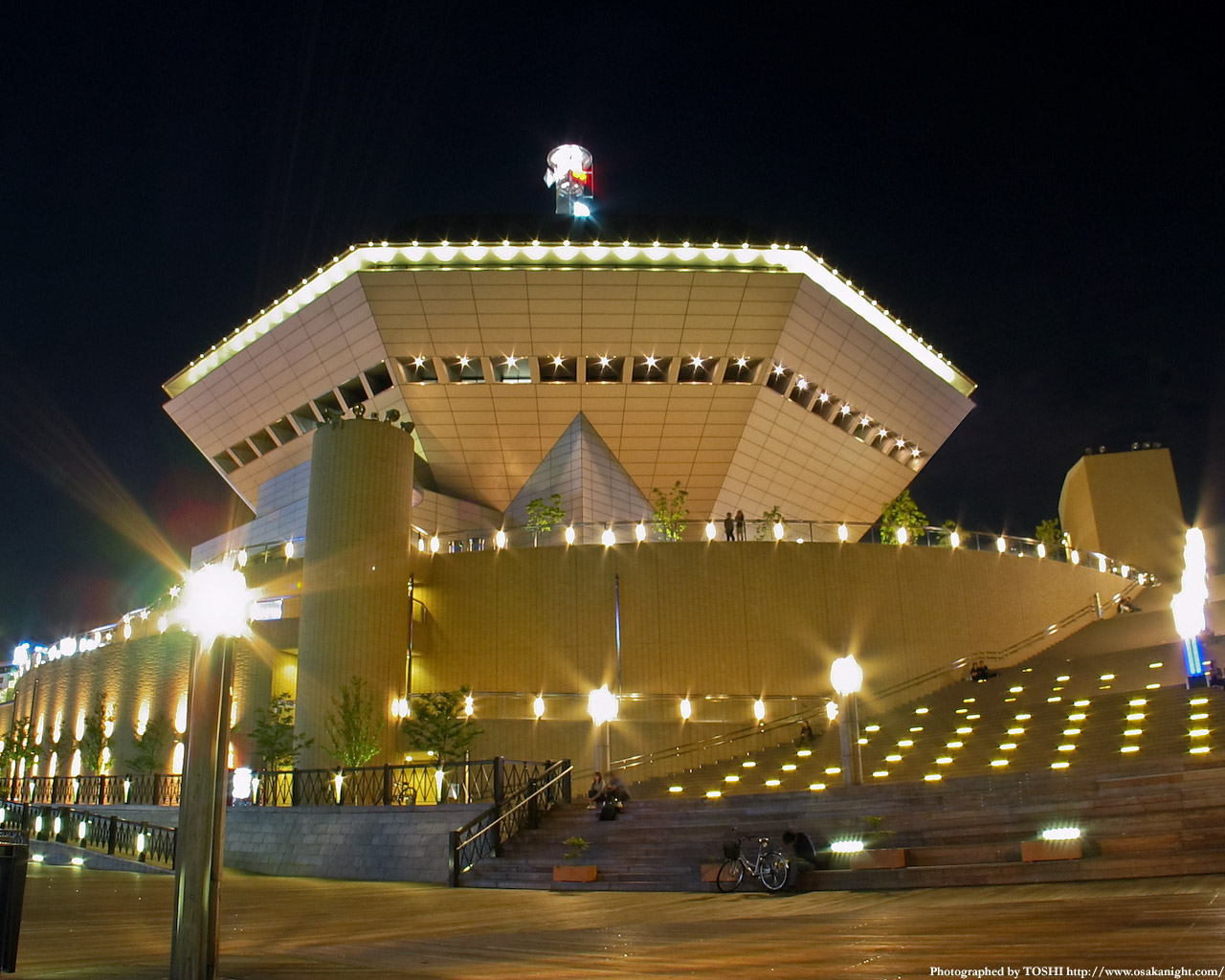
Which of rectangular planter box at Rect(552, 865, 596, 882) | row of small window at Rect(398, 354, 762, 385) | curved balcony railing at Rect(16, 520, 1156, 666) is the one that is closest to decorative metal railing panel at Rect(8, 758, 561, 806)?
rectangular planter box at Rect(552, 865, 596, 882)

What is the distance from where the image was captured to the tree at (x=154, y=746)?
108 ft

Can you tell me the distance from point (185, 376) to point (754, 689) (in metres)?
27.2

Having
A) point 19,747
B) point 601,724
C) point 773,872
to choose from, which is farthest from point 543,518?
point 19,747

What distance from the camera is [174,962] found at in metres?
6.24

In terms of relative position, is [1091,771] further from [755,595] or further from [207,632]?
[755,595]

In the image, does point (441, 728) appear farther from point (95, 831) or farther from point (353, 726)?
point (95, 831)

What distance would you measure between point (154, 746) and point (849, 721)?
933 inches

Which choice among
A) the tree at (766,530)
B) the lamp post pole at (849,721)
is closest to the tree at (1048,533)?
the tree at (766,530)

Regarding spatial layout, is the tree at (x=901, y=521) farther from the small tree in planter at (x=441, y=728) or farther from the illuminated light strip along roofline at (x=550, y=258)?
the small tree in planter at (x=441, y=728)

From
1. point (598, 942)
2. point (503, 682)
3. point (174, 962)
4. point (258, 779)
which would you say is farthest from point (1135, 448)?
point (174, 962)

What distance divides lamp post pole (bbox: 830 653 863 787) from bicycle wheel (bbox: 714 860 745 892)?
4.18m

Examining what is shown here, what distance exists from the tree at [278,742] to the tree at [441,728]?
262 centimetres

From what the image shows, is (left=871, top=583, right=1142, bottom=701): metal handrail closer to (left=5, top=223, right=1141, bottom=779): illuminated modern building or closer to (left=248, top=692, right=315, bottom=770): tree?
(left=5, top=223, right=1141, bottom=779): illuminated modern building

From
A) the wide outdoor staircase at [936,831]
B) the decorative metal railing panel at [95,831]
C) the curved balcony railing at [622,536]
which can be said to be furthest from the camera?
the curved balcony railing at [622,536]
